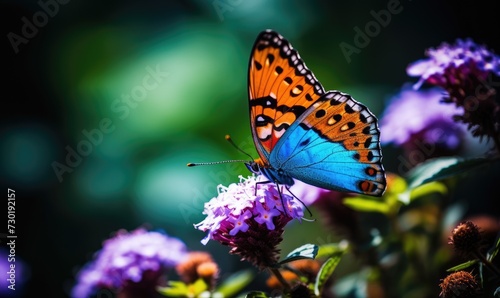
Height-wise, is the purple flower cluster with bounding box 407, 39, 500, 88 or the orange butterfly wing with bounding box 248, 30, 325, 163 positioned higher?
the orange butterfly wing with bounding box 248, 30, 325, 163

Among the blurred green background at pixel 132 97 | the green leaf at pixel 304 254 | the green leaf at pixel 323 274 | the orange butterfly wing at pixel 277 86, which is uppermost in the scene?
the blurred green background at pixel 132 97

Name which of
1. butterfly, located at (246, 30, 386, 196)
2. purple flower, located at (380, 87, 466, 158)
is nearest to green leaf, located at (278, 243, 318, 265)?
butterfly, located at (246, 30, 386, 196)

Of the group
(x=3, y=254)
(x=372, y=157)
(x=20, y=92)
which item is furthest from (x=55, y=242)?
(x=372, y=157)

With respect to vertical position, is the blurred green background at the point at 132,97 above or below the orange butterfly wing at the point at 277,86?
above

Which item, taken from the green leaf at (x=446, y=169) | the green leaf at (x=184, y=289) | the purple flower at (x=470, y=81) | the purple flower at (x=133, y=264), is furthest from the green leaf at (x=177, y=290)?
the purple flower at (x=470, y=81)

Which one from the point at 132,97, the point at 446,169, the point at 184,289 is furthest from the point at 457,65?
the point at 132,97

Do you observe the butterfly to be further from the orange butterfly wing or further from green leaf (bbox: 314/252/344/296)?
green leaf (bbox: 314/252/344/296)

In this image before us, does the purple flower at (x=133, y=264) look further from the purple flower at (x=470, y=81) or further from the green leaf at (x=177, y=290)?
the purple flower at (x=470, y=81)
